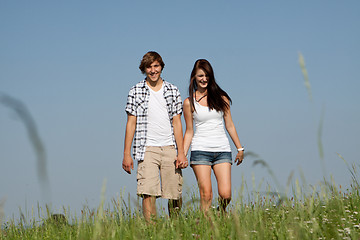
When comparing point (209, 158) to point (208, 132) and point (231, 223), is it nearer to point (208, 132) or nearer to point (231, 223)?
point (208, 132)

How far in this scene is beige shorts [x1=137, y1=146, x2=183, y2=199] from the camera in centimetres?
645

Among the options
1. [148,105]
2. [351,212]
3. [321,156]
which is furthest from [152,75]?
[321,156]

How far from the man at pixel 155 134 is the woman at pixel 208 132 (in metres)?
0.21

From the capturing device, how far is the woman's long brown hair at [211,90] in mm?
6781

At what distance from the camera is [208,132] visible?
21.9 feet

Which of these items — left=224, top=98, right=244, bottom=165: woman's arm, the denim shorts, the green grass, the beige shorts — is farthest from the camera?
left=224, top=98, right=244, bottom=165: woman's arm

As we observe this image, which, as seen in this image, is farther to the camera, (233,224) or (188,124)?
(188,124)

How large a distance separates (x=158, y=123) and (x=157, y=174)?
2.79 ft

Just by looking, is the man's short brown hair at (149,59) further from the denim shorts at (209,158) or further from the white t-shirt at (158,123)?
the denim shorts at (209,158)

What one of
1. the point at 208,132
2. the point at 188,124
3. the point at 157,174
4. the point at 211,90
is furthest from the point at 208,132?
the point at 157,174

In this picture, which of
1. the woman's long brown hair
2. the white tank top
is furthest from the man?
the woman's long brown hair

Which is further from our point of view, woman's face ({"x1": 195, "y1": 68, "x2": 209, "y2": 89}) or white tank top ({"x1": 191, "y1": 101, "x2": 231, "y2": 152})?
woman's face ({"x1": 195, "y1": 68, "x2": 209, "y2": 89})

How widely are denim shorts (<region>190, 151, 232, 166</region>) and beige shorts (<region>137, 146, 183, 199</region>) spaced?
0.34 meters

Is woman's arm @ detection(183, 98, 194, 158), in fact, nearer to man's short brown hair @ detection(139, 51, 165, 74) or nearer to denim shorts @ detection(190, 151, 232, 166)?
denim shorts @ detection(190, 151, 232, 166)
